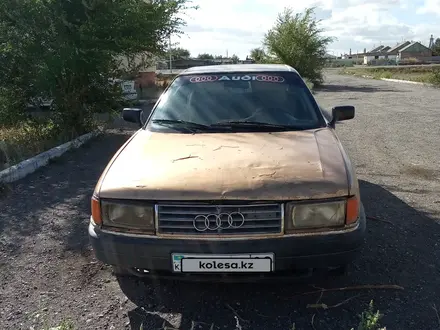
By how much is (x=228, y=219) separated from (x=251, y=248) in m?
0.23

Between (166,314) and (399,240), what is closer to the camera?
(166,314)

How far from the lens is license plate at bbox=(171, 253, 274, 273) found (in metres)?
2.70

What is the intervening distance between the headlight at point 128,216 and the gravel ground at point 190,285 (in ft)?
2.10

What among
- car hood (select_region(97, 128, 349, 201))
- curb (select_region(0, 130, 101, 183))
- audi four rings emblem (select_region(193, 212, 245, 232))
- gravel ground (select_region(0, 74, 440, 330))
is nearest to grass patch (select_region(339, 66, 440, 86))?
curb (select_region(0, 130, 101, 183))

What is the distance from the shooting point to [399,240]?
4059 mm

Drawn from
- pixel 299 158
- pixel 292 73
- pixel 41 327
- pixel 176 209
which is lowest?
pixel 41 327

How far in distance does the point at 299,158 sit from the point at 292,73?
1789mm

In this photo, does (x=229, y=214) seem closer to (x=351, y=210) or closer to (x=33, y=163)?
(x=351, y=210)

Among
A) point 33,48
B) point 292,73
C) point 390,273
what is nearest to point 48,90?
point 33,48

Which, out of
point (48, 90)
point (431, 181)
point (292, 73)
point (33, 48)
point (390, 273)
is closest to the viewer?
point (390, 273)

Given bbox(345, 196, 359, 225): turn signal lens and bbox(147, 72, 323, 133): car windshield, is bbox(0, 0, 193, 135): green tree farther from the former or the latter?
bbox(345, 196, 359, 225): turn signal lens

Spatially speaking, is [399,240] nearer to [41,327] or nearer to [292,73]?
[292,73]

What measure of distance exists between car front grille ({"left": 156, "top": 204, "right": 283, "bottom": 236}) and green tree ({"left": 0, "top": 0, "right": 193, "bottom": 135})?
6493mm

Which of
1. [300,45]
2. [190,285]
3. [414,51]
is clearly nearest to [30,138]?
[190,285]
